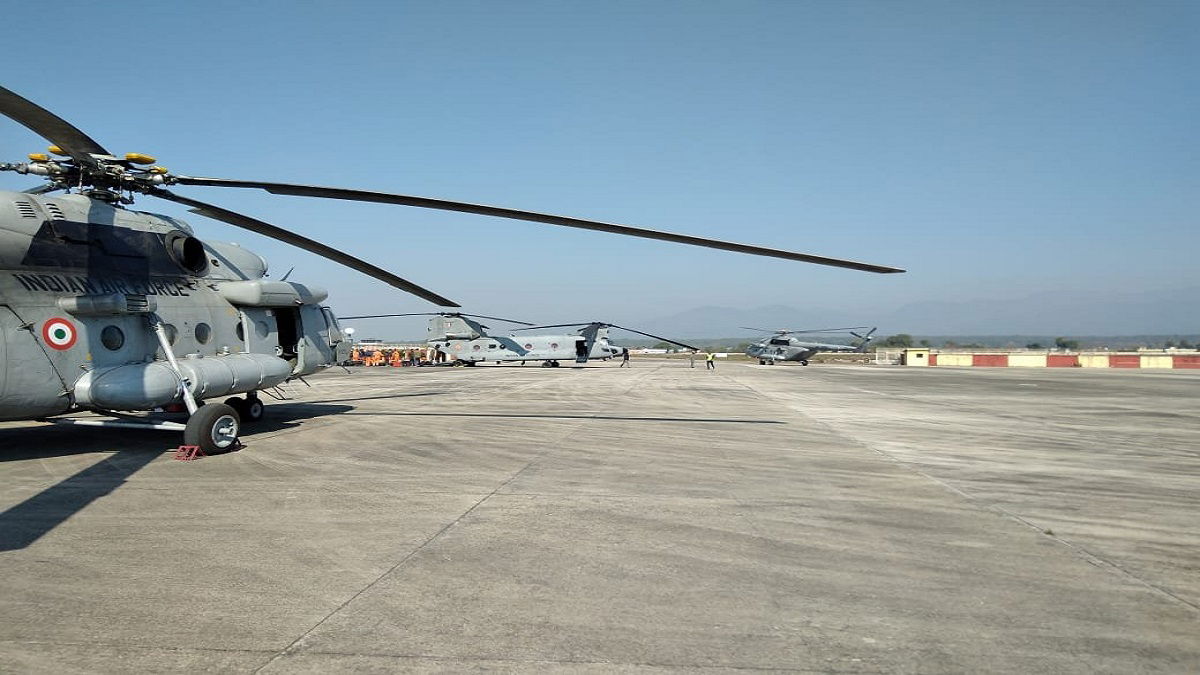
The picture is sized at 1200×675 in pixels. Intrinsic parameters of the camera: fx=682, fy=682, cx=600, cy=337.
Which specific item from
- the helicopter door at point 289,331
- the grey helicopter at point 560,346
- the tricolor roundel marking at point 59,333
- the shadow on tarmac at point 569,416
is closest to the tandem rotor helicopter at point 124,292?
the tricolor roundel marking at point 59,333

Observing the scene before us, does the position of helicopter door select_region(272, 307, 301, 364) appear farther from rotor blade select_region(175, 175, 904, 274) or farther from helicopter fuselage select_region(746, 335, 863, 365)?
helicopter fuselage select_region(746, 335, 863, 365)

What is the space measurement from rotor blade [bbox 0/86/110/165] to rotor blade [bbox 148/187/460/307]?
1.27 metres

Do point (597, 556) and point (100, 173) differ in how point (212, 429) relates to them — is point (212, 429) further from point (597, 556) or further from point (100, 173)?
point (597, 556)

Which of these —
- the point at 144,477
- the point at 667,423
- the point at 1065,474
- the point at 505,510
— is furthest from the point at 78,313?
the point at 1065,474

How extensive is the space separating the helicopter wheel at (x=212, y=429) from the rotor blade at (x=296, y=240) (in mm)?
2880

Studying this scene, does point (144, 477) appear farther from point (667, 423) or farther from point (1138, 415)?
Result: point (1138, 415)

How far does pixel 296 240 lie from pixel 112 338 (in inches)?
124

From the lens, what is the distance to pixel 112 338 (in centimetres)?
1072

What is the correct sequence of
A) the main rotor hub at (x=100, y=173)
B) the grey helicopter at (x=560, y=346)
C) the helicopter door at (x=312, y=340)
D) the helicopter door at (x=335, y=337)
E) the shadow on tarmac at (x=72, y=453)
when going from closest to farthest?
the shadow on tarmac at (x=72, y=453) < the main rotor hub at (x=100, y=173) < the helicopter door at (x=312, y=340) < the helicopter door at (x=335, y=337) < the grey helicopter at (x=560, y=346)

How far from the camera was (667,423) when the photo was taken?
48.9 ft

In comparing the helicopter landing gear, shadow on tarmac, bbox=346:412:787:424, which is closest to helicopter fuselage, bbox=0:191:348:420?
the helicopter landing gear

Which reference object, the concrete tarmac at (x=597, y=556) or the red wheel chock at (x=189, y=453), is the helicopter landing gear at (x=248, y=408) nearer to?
the concrete tarmac at (x=597, y=556)

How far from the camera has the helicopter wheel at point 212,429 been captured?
33.3 ft

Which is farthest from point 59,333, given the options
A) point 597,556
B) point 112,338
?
point 597,556
